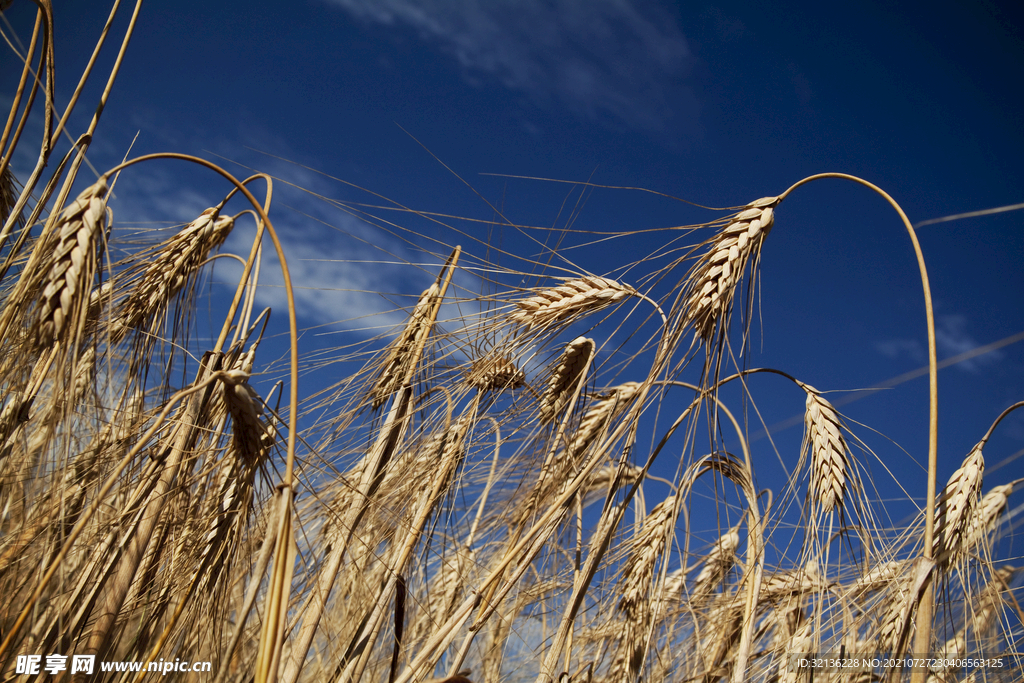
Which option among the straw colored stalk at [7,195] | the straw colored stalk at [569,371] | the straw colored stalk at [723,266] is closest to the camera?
the straw colored stalk at [723,266]

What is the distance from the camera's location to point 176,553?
1.57 m

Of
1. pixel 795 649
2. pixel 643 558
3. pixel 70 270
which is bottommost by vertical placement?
pixel 795 649

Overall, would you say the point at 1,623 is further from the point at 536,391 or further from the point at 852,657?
the point at 852,657

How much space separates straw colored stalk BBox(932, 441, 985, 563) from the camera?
5.07ft

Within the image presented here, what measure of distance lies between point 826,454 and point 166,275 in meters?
2.13

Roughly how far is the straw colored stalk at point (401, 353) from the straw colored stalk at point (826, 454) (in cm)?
134

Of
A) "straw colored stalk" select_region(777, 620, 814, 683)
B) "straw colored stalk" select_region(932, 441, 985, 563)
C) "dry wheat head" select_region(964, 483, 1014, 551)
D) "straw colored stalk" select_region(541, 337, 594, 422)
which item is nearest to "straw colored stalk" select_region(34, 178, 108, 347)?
"straw colored stalk" select_region(541, 337, 594, 422)

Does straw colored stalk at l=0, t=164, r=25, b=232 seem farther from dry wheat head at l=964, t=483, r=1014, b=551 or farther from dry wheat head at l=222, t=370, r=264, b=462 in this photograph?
dry wheat head at l=964, t=483, r=1014, b=551

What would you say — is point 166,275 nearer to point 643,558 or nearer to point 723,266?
point 723,266

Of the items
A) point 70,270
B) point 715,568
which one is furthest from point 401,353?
point 715,568

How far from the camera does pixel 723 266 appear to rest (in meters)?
1.37

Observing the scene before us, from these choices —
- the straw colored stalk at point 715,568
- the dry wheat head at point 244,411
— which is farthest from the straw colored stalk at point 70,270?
the straw colored stalk at point 715,568

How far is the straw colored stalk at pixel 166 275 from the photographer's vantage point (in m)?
1.64

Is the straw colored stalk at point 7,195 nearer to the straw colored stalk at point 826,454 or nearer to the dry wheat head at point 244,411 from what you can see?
the dry wheat head at point 244,411
